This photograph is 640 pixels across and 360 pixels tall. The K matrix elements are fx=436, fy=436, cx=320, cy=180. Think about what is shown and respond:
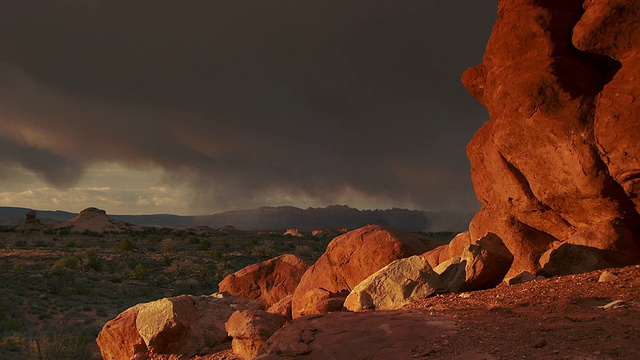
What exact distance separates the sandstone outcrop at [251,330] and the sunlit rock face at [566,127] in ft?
23.3

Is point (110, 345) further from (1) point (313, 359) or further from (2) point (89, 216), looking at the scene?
(2) point (89, 216)

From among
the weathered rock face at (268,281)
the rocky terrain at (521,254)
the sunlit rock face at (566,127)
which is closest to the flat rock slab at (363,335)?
A: the rocky terrain at (521,254)

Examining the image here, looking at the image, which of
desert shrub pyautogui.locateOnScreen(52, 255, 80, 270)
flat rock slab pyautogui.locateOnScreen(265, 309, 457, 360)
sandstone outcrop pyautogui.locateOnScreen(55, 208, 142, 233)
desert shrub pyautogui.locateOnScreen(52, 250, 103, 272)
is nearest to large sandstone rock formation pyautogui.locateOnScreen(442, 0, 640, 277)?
flat rock slab pyautogui.locateOnScreen(265, 309, 457, 360)

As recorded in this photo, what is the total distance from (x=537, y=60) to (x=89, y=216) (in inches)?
3987

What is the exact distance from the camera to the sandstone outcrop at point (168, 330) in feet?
40.4

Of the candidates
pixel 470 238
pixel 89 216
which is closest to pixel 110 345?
pixel 470 238

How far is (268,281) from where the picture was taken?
64.8ft

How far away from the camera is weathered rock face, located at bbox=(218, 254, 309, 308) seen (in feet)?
63.5

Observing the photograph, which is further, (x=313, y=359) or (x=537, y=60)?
(x=537, y=60)

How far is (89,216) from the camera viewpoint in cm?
9544

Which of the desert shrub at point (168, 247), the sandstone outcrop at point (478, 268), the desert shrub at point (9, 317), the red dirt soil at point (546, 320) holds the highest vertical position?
the sandstone outcrop at point (478, 268)

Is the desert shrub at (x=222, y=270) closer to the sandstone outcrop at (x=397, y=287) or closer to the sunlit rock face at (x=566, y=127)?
the sunlit rock face at (x=566, y=127)

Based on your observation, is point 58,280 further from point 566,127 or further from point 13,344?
point 566,127

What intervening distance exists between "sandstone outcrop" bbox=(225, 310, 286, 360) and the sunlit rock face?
23.3 ft
